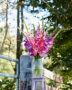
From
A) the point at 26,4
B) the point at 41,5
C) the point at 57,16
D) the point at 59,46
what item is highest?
the point at 26,4

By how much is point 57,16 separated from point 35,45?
4.42 meters

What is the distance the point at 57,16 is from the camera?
6.88 m

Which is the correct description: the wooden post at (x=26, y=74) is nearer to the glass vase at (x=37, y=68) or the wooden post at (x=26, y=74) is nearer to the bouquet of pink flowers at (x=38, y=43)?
the glass vase at (x=37, y=68)

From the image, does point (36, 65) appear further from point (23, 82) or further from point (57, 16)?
point (57, 16)

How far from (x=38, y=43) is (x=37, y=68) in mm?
320

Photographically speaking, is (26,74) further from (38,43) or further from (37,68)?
(38,43)

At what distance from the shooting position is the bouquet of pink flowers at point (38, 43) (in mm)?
2609

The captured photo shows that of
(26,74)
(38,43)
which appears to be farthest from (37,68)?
(38,43)

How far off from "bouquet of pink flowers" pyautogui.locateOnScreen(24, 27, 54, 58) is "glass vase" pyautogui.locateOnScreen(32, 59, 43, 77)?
0.29ft

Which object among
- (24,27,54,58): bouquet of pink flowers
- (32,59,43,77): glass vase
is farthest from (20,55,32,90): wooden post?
(24,27,54,58): bouquet of pink flowers

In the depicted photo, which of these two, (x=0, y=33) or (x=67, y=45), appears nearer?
(x=67, y=45)

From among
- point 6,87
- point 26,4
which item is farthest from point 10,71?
point 6,87

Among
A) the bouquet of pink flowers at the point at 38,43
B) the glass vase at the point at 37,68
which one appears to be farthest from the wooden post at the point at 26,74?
the bouquet of pink flowers at the point at 38,43

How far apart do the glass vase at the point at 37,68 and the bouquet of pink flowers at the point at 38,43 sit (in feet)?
0.29
